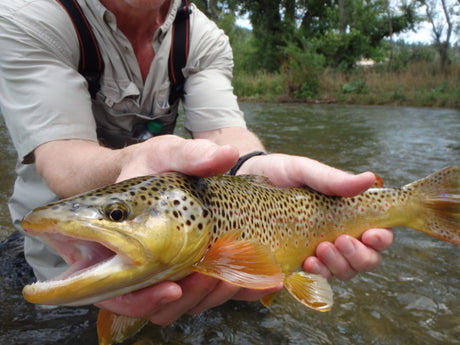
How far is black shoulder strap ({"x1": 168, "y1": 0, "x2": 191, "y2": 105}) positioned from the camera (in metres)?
2.65

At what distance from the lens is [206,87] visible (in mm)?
2809

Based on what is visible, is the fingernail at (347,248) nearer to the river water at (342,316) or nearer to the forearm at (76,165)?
the river water at (342,316)

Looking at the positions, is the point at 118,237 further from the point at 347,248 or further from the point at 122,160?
the point at 347,248

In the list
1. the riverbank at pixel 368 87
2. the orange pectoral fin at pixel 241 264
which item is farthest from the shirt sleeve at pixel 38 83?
the riverbank at pixel 368 87

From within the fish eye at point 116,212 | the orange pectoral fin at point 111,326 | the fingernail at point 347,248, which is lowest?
the orange pectoral fin at point 111,326

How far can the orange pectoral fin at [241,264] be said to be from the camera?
4.41ft

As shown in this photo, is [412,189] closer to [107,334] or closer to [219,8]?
[107,334]

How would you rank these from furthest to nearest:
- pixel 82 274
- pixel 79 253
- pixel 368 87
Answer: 1. pixel 368 87
2. pixel 79 253
3. pixel 82 274

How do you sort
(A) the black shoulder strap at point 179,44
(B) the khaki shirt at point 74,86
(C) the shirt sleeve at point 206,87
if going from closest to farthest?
(B) the khaki shirt at point 74,86
(A) the black shoulder strap at point 179,44
(C) the shirt sleeve at point 206,87

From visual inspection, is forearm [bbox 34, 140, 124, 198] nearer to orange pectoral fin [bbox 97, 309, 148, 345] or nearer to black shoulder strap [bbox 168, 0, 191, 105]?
orange pectoral fin [bbox 97, 309, 148, 345]

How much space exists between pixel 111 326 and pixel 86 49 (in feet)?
5.41

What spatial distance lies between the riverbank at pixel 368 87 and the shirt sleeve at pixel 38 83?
15.5m

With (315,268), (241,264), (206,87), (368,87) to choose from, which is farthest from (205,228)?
(368,87)

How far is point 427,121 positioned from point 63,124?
11013mm
